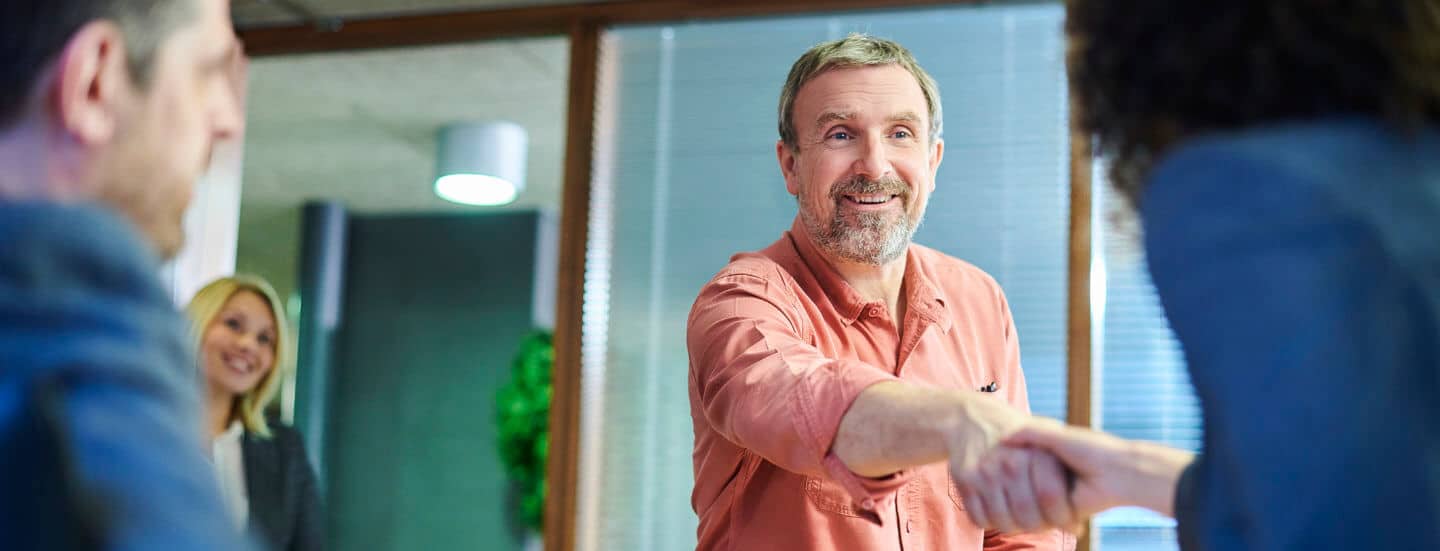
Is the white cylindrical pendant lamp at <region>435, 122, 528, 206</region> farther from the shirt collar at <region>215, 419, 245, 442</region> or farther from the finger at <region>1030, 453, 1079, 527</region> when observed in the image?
the finger at <region>1030, 453, 1079, 527</region>

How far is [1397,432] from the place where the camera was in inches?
24.5

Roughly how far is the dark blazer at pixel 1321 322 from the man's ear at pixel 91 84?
615 mm

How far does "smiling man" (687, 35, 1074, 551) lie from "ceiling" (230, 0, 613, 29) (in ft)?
7.10

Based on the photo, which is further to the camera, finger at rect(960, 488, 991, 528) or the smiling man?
the smiling man

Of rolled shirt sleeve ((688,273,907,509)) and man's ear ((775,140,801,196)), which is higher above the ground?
man's ear ((775,140,801,196))

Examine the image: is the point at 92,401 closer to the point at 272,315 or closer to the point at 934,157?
the point at 934,157

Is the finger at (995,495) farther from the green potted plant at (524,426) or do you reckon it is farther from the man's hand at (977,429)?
the green potted plant at (524,426)

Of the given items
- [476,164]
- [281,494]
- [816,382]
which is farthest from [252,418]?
[816,382]

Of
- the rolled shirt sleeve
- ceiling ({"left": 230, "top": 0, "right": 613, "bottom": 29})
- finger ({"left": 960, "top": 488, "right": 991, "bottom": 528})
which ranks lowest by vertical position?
finger ({"left": 960, "top": 488, "right": 991, "bottom": 528})

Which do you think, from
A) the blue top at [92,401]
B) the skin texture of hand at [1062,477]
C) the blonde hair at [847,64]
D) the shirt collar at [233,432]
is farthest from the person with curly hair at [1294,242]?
the shirt collar at [233,432]

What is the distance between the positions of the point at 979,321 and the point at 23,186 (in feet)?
5.45

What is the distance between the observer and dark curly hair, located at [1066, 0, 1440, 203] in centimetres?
71

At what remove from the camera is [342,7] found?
14.1 feet

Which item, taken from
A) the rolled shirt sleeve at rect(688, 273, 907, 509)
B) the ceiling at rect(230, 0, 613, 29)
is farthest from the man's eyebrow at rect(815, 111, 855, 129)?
the ceiling at rect(230, 0, 613, 29)
